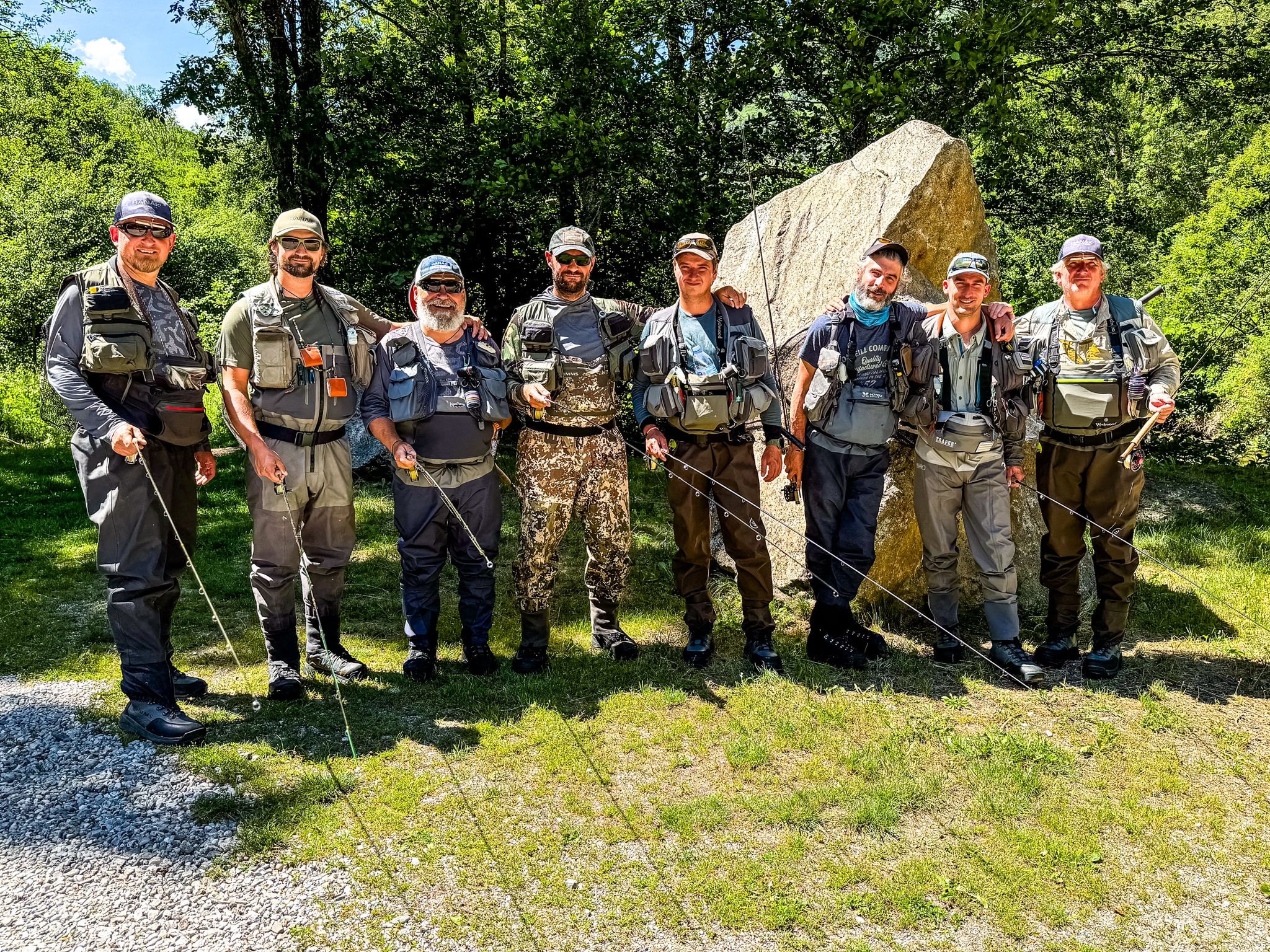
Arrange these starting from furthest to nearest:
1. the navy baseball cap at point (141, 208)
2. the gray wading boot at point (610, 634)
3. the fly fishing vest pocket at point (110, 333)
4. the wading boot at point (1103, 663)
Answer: the gray wading boot at point (610, 634), the wading boot at point (1103, 663), the navy baseball cap at point (141, 208), the fly fishing vest pocket at point (110, 333)

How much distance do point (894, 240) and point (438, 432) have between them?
372cm

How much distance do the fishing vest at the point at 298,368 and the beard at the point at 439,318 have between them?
38 cm

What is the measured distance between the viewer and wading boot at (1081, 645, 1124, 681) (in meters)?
5.63

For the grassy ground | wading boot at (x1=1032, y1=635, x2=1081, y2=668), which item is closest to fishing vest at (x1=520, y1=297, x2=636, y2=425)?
the grassy ground

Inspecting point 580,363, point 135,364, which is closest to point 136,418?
point 135,364

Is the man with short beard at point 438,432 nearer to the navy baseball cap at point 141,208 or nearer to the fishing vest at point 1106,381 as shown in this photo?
the navy baseball cap at point 141,208

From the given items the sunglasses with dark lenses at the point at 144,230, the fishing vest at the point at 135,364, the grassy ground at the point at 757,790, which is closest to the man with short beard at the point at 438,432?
the grassy ground at the point at 757,790

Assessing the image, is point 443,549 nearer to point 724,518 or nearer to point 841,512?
point 724,518

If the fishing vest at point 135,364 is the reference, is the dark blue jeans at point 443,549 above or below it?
below

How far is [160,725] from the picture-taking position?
4.70 m

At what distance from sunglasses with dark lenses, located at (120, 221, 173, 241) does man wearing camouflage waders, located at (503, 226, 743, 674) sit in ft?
6.18

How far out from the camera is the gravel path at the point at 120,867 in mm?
3332

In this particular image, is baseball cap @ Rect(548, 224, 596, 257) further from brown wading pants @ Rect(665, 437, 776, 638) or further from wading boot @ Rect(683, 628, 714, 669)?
wading boot @ Rect(683, 628, 714, 669)

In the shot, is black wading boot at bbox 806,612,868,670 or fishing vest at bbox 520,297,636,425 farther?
black wading boot at bbox 806,612,868,670
